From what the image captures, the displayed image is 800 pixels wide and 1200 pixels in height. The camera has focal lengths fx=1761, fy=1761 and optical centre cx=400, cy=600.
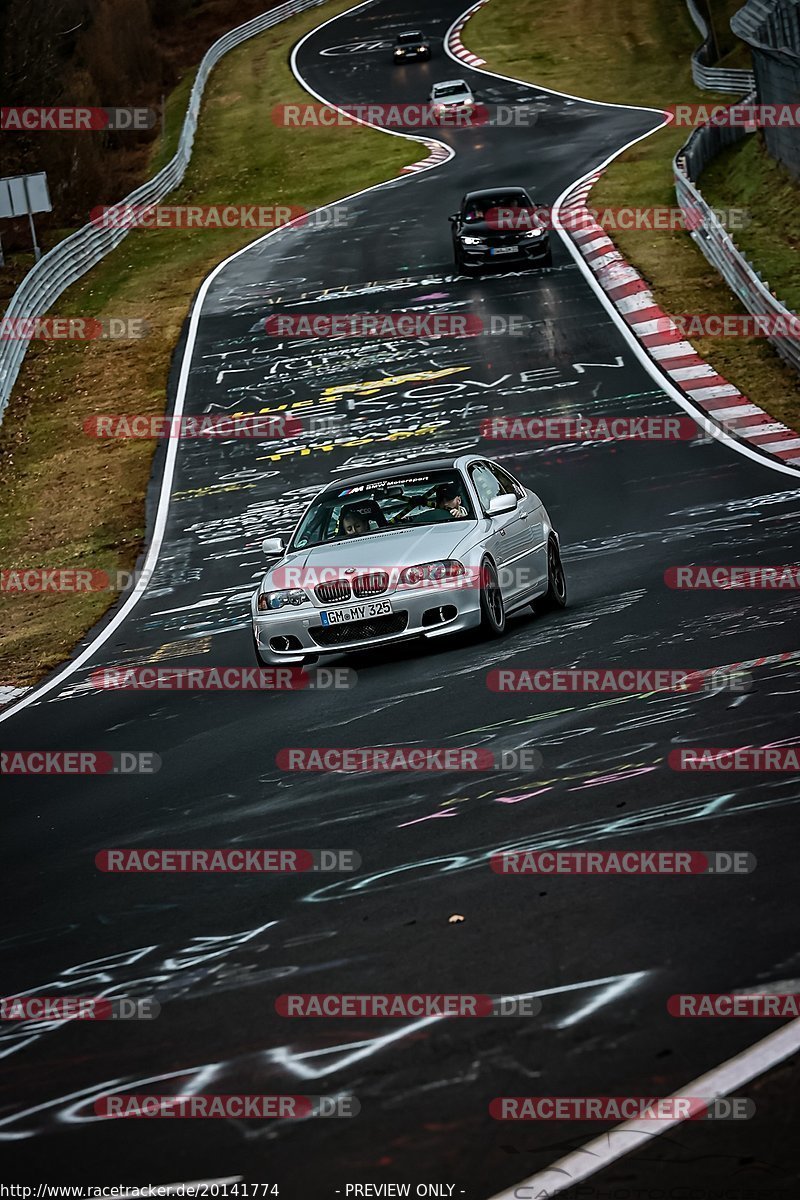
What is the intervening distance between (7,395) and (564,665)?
22526 mm

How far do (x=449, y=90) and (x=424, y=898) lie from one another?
53455 mm

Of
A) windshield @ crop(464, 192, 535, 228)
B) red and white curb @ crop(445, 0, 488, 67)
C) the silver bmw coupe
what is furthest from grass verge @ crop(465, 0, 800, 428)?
the silver bmw coupe

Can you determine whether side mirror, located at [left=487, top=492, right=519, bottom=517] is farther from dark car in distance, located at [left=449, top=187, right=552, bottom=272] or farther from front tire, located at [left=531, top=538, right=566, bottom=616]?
dark car in distance, located at [left=449, top=187, right=552, bottom=272]

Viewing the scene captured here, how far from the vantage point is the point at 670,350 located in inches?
1089

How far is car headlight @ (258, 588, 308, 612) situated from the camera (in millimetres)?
12625

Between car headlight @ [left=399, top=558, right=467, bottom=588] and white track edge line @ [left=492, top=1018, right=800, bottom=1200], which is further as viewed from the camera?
car headlight @ [left=399, top=558, right=467, bottom=588]

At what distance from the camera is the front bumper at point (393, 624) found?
12.3 m

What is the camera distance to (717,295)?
3070cm

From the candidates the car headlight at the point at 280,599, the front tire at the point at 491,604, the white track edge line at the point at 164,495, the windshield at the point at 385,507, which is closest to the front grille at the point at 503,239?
the white track edge line at the point at 164,495

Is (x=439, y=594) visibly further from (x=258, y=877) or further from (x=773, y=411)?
(x=773, y=411)

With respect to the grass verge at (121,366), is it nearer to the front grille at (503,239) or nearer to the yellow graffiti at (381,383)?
the yellow graffiti at (381,383)

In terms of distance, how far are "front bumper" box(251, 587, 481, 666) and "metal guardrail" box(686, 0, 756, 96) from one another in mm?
44444

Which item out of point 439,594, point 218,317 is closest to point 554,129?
point 218,317

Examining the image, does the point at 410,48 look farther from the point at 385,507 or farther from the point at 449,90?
the point at 385,507
